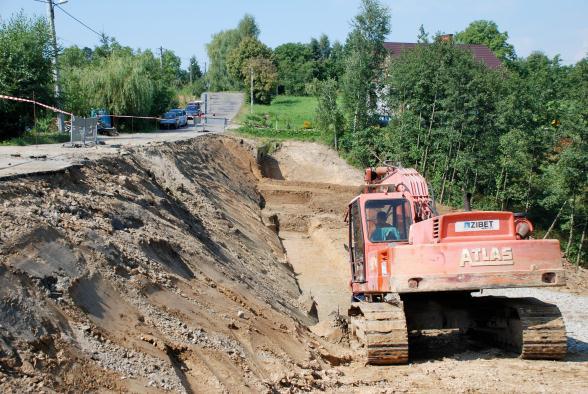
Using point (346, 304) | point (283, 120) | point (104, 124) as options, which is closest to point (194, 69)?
point (283, 120)

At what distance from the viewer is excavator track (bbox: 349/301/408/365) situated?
8727 mm

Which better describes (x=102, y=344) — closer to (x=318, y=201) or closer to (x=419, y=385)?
(x=419, y=385)

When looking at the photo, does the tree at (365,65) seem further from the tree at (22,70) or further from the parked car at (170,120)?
the tree at (22,70)

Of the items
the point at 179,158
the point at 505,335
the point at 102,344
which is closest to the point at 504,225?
the point at 505,335

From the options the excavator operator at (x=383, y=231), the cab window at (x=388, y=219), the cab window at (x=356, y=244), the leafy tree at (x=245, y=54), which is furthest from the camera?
the leafy tree at (x=245, y=54)

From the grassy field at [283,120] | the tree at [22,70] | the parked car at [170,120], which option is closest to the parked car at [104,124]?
the tree at [22,70]

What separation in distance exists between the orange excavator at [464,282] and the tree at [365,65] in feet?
103

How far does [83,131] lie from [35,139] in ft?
10.9

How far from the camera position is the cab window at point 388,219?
10227 millimetres

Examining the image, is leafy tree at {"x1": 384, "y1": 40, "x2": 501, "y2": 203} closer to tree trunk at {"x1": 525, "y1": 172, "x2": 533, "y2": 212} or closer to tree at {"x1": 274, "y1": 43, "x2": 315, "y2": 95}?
tree trunk at {"x1": 525, "y1": 172, "x2": 533, "y2": 212}

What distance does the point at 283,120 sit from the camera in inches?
2144

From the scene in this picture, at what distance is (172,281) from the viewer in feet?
30.0

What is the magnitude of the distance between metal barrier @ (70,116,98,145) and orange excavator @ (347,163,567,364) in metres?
12.5

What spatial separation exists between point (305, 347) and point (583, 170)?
21564 millimetres
